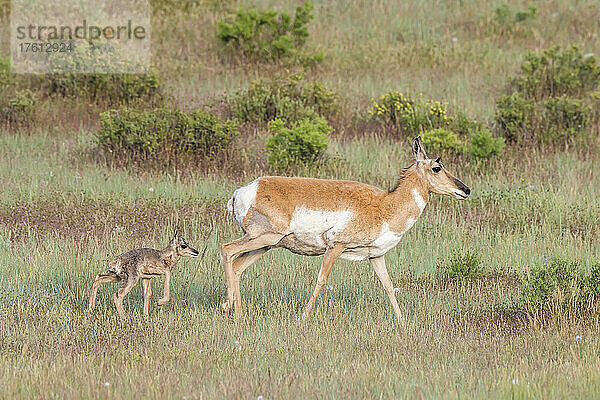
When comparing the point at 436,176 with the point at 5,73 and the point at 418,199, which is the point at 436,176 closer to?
the point at 418,199

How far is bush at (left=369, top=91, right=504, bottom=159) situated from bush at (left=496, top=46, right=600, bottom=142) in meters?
0.62

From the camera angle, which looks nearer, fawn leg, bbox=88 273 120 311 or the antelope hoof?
the antelope hoof

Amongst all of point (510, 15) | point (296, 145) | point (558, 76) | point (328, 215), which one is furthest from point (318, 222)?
point (510, 15)

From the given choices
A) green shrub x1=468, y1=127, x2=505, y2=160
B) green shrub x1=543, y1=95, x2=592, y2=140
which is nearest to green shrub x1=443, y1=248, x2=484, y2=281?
green shrub x1=468, y1=127, x2=505, y2=160

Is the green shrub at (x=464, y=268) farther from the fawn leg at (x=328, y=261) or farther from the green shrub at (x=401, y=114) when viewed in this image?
the green shrub at (x=401, y=114)

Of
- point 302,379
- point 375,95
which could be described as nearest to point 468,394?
point 302,379

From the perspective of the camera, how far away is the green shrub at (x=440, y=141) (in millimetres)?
14539

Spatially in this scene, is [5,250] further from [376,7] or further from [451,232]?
[376,7]

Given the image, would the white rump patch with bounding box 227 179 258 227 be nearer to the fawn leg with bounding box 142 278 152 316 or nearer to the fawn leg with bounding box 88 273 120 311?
the fawn leg with bounding box 142 278 152 316

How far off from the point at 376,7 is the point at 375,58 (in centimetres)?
450

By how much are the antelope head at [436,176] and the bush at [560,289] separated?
1068 millimetres

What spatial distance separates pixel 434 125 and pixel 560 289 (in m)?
8.17

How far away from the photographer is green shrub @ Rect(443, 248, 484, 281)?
9.16m

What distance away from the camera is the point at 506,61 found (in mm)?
20547
